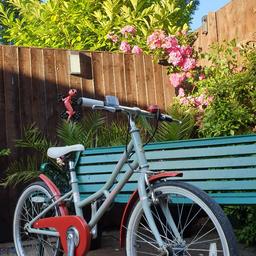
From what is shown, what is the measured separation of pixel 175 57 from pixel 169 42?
20cm

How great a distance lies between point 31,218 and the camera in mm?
3570

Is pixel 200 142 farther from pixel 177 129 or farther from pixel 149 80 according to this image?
pixel 149 80

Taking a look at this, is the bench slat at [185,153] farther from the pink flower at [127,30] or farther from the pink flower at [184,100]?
the pink flower at [127,30]

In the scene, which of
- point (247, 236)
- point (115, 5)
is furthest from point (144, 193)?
point (115, 5)

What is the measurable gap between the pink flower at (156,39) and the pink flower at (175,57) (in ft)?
0.56

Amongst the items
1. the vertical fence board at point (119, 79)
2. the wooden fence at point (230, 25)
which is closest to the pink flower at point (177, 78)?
the wooden fence at point (230, 25)

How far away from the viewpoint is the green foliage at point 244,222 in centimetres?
395

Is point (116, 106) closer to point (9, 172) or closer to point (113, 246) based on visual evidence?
point (113, 246)

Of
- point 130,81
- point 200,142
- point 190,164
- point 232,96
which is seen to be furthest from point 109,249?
point 130,81

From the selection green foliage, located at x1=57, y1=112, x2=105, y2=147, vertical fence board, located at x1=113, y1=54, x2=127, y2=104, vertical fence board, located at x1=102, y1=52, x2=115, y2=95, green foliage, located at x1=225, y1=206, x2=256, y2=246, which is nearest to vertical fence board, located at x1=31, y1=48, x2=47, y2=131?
green foliage, located at x1=57, y1=112, x2=105, y2=147

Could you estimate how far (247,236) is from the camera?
399cm

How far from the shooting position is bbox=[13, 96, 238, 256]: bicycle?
2.34 metres

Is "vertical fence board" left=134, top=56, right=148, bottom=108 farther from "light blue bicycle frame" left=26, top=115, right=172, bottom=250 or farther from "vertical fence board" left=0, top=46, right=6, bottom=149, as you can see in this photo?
"light blue bicycle frame" left=26, top=115, right=172, bottom=250

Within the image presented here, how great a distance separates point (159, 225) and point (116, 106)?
0.69 m
